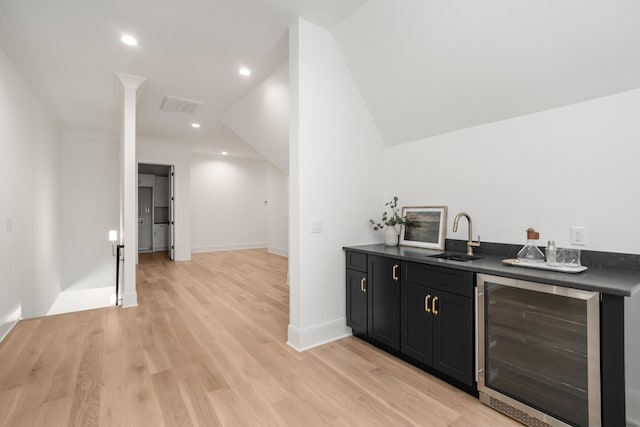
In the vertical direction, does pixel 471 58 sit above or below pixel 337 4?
below

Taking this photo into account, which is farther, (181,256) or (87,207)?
(181,256)

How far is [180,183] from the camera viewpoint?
7168mm

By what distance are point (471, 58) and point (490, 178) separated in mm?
890

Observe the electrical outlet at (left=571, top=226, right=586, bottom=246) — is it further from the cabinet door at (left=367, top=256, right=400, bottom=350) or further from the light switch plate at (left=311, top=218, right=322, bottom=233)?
the light switch plate at (left=311, top=218, right=322, bottom=233)

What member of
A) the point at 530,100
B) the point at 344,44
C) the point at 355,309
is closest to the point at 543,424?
the point at 355,309

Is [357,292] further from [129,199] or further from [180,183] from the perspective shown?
[180,183]

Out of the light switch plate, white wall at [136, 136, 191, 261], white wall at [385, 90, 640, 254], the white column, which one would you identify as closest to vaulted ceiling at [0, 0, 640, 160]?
white wall at [385, 90, 640, 254]

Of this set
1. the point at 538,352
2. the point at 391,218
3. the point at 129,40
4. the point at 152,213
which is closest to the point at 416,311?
the point at 538,352

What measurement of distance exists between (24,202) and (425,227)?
4575 mm

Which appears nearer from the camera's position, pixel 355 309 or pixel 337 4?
pixel 337 4

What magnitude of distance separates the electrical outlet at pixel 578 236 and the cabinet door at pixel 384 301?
111 cm

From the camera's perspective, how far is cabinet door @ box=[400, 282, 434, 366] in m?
2.11

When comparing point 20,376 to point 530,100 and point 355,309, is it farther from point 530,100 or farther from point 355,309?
point 530,100

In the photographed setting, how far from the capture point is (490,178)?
2.37m
